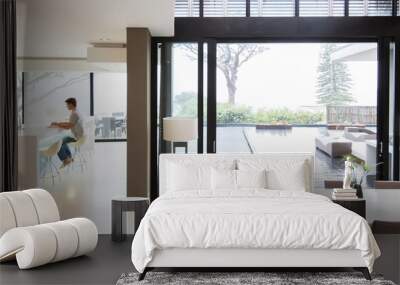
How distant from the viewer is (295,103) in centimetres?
948

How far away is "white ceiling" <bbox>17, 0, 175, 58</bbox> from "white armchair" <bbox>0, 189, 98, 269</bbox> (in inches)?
79.8

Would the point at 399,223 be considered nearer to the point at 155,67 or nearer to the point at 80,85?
the point at 155,67

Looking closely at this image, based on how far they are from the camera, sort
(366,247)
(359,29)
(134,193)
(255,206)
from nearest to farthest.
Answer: (366,247) → (255,206) → (134,193) → (359,29)

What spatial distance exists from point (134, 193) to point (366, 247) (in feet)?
12.1

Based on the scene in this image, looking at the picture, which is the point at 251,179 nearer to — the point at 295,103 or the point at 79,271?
the point at 295,103

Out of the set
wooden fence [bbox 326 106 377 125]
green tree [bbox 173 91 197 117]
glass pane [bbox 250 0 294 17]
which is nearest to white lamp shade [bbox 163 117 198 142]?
green tree [bbox 173 91 197 117]

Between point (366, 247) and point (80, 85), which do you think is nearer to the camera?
point (366, 247)

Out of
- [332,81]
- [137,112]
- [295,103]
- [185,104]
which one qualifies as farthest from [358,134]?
[137,112]

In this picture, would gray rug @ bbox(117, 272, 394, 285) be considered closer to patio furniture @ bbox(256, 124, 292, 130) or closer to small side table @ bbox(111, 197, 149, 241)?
small side table @ bbox(111, 197, 149, 241)

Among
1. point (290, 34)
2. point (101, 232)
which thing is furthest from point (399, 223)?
point (101, 232)

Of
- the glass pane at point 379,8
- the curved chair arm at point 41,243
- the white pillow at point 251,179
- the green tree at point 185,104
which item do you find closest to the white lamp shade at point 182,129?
the green tree at point 185,104

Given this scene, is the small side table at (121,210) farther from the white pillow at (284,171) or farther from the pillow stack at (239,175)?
the white pillow at (284,171)

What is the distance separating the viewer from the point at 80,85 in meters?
9.15

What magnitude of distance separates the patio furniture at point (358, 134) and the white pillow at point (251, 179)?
87.6 inches
